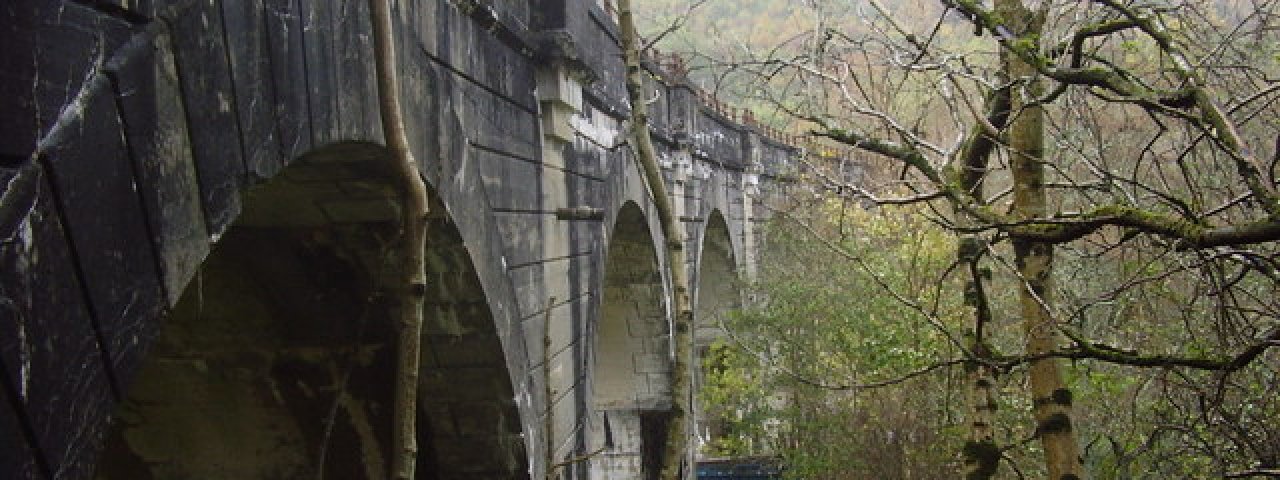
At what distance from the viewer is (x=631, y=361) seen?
36.0ft

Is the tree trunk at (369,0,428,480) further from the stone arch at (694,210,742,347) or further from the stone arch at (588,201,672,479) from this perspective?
the stone arch at (694,210,742,347)

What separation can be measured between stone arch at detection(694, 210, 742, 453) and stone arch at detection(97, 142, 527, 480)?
9359mm

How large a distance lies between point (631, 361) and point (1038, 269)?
727 centimetres

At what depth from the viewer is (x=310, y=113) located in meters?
2.80

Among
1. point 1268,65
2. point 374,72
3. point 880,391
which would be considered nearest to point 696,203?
point 880,391

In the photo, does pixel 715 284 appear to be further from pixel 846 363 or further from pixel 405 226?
pixel 405 226

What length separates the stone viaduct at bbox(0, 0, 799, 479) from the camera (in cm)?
165

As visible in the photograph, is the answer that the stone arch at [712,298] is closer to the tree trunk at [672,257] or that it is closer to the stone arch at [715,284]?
the stone arch at [715,284]

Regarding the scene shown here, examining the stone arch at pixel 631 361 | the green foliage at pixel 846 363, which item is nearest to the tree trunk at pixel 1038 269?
the green foliage at pixel 846 363

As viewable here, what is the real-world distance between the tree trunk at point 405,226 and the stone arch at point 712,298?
1139 cm

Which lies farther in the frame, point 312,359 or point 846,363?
point 846,363

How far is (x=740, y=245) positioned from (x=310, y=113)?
13.1 m

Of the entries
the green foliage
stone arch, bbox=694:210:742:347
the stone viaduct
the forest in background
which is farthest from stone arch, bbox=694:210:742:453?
the stone viaduct

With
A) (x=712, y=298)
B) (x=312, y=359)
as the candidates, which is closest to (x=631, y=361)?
A: (x=712, y=298)
